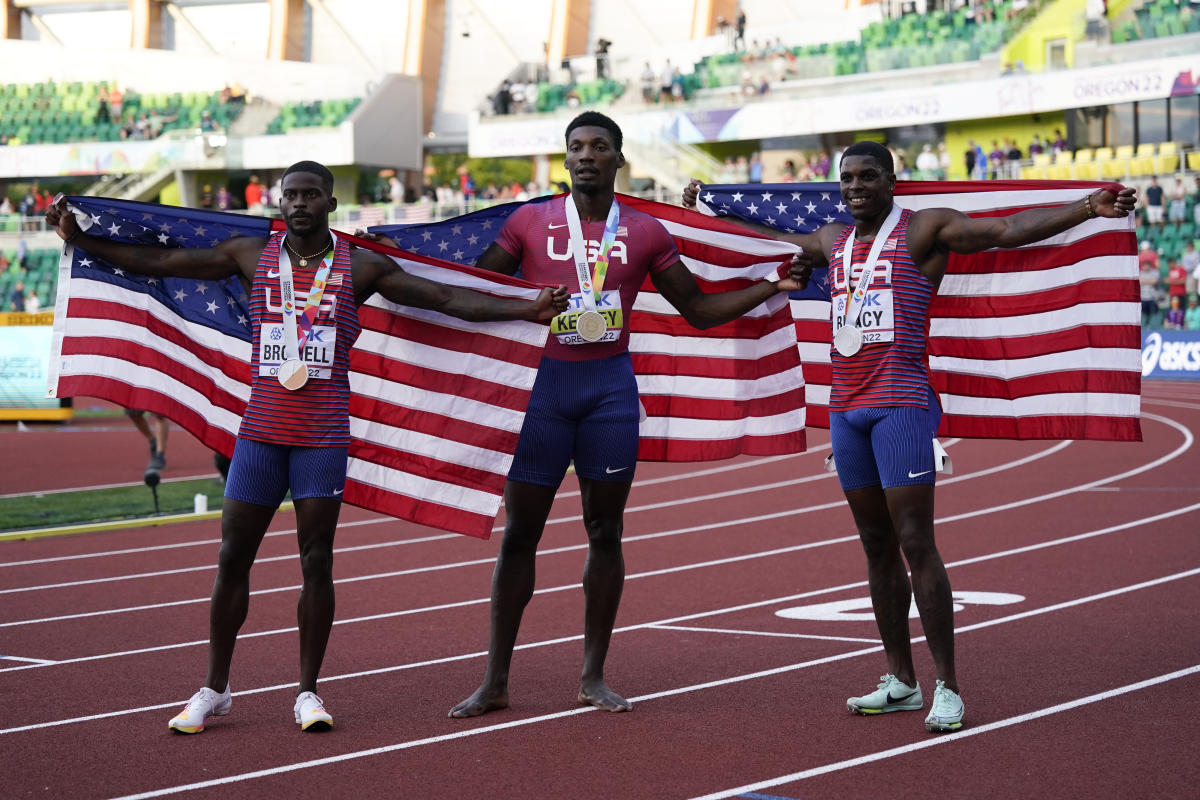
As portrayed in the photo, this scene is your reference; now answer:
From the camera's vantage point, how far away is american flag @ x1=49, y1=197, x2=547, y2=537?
643 cm

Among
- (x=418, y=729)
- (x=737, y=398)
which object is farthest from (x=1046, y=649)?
(x=418, y=729)

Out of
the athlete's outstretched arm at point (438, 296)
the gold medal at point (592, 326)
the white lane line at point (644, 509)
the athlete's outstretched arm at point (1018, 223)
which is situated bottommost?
the white lane line at point (644, 509)

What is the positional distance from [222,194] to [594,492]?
4197cm

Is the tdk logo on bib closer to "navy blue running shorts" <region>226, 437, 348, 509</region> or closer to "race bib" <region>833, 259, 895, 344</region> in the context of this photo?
"race bib" <region>833, 259, 895, 344</region>

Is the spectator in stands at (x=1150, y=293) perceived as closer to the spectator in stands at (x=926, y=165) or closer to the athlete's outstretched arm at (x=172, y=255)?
the spectator in stands at (x=926, y=165)

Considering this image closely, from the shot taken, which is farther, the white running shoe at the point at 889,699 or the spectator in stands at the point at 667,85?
the spectator in stands at the point at 667,85

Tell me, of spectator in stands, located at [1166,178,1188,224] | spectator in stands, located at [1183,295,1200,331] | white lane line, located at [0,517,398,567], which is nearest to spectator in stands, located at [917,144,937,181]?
spectator in stands, located at [1166,178,1188,224]

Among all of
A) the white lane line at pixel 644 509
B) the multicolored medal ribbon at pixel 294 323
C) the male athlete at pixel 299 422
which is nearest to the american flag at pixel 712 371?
the male athlete at pixel 299 422

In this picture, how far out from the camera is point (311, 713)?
563cm

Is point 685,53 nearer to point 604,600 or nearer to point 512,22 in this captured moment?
point 512,22

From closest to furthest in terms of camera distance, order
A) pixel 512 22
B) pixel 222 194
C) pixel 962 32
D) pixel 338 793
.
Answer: pixel 338 793
pixel 962 32
pixel 222 194
pixel 512 22

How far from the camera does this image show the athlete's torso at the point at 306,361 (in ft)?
18.9

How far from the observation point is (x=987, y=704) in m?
6.01

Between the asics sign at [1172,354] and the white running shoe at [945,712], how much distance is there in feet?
74.6
